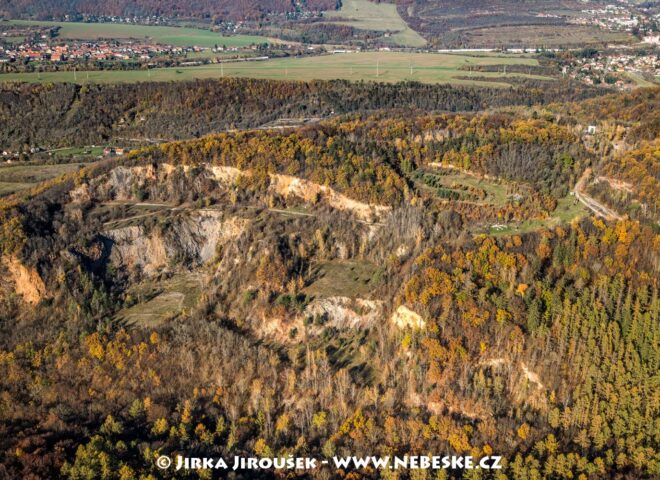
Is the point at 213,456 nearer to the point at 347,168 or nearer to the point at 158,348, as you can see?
the point at 158,348

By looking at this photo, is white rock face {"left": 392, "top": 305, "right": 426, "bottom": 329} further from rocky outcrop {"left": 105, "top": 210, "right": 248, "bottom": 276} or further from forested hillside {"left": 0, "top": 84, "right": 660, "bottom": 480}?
rocky outcrop {"left": 105, "top": 210, "right": 248, "bottom": 276}

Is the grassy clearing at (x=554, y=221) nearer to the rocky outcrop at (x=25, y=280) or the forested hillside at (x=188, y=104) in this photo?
the rocky outcrop at (x=25, y=280)

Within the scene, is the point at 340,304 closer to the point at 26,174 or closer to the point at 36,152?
the point at 26,174

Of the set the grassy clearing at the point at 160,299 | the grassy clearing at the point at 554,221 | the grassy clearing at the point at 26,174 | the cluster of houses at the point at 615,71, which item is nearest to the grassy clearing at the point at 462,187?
the grassy clearing at the point at 554,221

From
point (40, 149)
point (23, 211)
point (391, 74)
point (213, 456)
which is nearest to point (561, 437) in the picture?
point (213, 456)

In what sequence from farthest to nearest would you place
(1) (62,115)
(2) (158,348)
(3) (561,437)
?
(1) (62,115)
(2) (158,348)
(3) (561,437)
